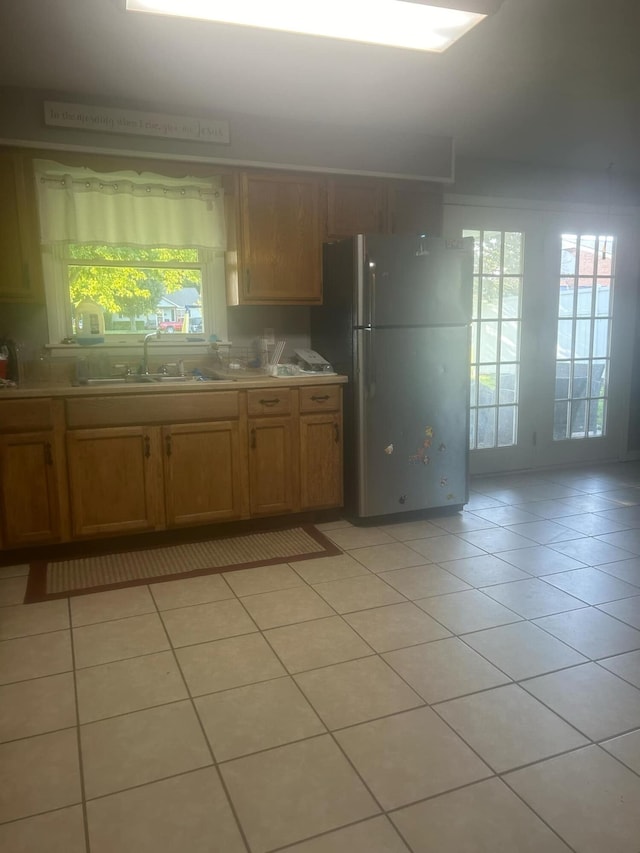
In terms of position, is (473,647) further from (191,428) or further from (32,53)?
(32,53)

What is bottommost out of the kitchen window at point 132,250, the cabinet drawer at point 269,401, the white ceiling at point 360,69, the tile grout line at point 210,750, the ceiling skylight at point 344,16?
the tile grout line at point 210,750

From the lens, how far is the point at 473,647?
2.29m

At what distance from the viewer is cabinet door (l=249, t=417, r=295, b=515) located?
3.53m

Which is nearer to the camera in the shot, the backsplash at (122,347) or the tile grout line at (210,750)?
the tile grout line at (210,750)

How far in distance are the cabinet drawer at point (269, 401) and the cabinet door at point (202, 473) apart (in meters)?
0.14

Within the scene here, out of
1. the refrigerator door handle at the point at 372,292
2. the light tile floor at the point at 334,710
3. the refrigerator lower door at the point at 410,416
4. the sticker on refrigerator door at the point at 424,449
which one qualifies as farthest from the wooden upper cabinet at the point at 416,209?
the light tile floor at the point at 334,710

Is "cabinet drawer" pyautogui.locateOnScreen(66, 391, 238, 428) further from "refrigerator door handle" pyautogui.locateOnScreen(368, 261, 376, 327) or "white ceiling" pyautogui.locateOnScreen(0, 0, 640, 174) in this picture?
"white ceiling" pyautogui.locateOnScreen(0, 0, 640, 174)

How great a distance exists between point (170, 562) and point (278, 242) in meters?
1.94

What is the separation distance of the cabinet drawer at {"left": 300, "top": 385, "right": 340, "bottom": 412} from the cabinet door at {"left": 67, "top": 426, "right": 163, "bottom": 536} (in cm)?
85

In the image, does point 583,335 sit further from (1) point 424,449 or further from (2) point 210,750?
(2) point 210,750

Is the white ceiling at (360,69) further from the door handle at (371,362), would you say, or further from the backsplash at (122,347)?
the door handle at (371,362)

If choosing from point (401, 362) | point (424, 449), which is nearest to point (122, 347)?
point (401, 362)

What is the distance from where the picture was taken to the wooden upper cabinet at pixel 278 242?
12.0 ft

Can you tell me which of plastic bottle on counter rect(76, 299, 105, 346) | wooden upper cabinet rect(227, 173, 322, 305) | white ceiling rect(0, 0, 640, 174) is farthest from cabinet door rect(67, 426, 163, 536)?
white ceiling rect(0, 0, 640, 174)
